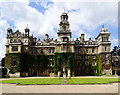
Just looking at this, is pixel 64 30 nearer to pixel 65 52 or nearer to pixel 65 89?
pixel 65 52

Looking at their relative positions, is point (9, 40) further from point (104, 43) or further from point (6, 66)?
point (104, 43)

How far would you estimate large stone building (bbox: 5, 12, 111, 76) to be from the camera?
4150 cm

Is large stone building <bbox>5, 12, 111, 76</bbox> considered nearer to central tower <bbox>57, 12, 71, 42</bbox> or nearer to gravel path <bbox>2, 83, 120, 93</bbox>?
central tower <bbox>57, 12, 71, 42</bbox>

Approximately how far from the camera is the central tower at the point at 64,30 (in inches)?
1711

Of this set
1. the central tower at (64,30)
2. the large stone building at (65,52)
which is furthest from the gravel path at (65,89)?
the central tower at (64,30)

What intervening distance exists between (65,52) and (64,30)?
9.49 metres

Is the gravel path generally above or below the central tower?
below

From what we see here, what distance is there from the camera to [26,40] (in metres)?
45.8

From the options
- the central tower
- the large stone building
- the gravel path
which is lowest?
the gravel path

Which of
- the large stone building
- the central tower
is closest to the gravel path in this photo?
the large stone building

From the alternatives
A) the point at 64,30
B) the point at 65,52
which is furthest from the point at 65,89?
the point at 64,30

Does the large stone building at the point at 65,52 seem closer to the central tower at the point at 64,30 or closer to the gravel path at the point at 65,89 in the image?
the central tower at the point at 64,30

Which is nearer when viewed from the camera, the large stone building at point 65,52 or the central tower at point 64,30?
the large stone building at point 65,52

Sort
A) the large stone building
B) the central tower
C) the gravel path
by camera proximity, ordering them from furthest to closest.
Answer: the central tower → the large stone building → the gravel path
